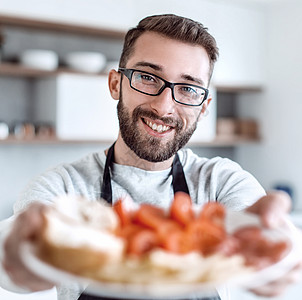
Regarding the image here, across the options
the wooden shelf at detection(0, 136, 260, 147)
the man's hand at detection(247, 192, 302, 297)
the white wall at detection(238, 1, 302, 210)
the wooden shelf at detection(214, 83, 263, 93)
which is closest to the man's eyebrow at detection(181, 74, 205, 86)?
the man's hand at detection(247, 192, 302, 297)

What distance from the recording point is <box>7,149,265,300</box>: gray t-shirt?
4.65ft

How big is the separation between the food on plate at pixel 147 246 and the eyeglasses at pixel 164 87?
0.64 meters

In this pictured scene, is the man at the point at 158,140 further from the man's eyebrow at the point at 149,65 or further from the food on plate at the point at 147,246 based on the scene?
the food on plate at the point at 147,246

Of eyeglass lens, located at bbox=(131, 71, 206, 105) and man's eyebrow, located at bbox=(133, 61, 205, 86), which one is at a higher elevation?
man's eyebrow, located at bbox=(133, 61, 205, 86)

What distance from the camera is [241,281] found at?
0.75m

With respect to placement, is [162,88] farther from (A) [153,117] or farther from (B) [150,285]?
(B) [150,285]

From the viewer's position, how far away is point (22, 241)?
80cm

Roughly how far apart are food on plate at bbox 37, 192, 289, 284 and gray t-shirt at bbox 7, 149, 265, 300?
578 mm

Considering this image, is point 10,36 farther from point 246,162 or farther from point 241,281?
point 241,281

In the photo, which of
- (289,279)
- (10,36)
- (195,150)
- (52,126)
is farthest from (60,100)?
(289,279)

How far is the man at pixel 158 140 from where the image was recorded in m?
1.44

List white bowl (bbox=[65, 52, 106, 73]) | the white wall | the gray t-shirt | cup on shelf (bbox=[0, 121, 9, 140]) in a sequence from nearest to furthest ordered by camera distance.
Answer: the gray t-shirt < cup on shelf (bbox=[0, 121, 9, 140]) < white bowl (bbox=[65, 52, 106, 73]) < the white wall

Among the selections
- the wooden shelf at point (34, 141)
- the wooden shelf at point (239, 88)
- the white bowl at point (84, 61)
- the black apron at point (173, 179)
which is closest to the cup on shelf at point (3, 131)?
the wooden shelf at point (34, 141)

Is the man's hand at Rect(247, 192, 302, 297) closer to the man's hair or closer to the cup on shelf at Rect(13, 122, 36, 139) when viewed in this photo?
the man's hair
